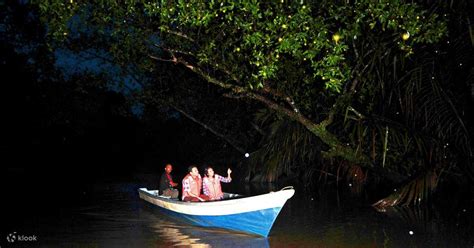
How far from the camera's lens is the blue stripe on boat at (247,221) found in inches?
392

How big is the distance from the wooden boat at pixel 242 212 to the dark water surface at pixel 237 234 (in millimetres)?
187

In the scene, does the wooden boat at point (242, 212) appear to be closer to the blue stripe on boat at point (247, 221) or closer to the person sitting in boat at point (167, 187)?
the blue stripe on boat at point (247, 221)

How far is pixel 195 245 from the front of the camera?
387 inches

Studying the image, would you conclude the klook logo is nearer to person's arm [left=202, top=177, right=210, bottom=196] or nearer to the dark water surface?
the dark water surface

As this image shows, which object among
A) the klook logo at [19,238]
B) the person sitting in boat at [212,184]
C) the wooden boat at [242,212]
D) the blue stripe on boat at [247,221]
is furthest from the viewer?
the person sitting in boat at [212,184]

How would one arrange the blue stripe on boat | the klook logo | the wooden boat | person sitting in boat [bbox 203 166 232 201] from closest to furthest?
the wooden boat → the blue stripe on boat → the klook logo → person sitting in boat [bbox 203 166 232 201]

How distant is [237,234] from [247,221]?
56cm

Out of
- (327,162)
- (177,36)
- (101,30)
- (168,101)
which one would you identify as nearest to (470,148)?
(327,162)

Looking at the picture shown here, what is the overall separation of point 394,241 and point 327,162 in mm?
8750

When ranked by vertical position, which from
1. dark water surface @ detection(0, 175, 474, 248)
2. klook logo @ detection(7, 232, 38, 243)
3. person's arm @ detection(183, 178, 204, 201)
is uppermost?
person's arm @ detection(183, 178, 204, 201)

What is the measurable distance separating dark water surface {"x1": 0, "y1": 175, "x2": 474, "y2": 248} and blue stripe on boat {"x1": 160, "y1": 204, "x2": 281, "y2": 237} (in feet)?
0.52

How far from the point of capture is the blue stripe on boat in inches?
392

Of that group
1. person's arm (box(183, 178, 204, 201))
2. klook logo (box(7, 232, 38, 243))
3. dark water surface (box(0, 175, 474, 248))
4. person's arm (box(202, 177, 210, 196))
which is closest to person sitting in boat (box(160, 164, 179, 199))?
dark water surface (box(0, 175, 474, 248))

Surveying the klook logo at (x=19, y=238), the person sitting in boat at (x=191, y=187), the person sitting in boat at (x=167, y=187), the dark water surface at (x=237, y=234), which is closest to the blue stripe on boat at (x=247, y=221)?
the dark water surface at (x=237, y=234)
